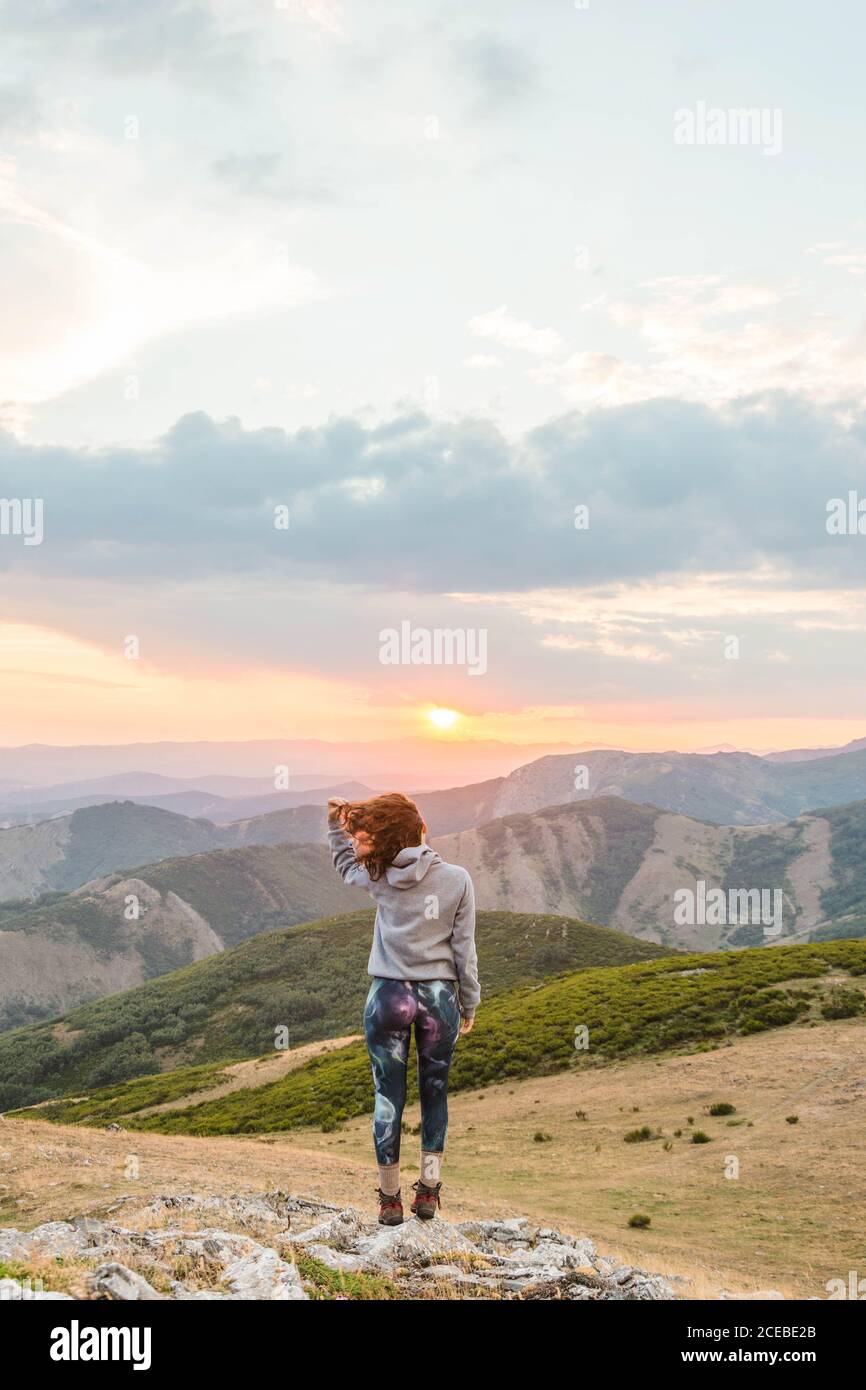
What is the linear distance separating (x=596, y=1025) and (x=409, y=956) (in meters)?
36.2

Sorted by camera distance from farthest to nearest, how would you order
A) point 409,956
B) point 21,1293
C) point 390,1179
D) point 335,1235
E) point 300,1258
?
point 335,1235
point 390,1179
point 409,956
point 300,1258
point 21,1293

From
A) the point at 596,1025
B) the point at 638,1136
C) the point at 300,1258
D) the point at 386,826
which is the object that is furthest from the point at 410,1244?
the point at 596,1025

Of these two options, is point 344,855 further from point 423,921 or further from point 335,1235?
point 335,1235

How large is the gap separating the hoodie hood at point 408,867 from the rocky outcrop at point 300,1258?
3.63 metres

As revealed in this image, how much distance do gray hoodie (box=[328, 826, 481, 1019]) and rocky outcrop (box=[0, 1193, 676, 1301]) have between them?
8.45 feet

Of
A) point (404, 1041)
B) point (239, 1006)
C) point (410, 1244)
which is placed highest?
point (404, 1041)

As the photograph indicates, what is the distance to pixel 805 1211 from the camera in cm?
1684

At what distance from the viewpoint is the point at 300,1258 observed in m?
8.16

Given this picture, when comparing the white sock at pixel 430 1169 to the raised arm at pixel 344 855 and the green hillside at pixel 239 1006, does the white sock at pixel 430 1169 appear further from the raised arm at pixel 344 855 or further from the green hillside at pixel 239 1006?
the green hillside at pixel 239 1006

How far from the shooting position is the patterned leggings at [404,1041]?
829cm

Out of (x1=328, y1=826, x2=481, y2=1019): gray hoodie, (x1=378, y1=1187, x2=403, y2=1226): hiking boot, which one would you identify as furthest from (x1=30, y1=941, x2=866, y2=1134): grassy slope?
(x1=328, y1=826, x2=481, y2=1019): gray hoodie

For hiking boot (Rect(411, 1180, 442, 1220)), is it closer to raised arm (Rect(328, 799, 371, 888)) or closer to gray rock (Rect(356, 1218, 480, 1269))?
gray rock (Rect(356, 1218, 480, 1269))
